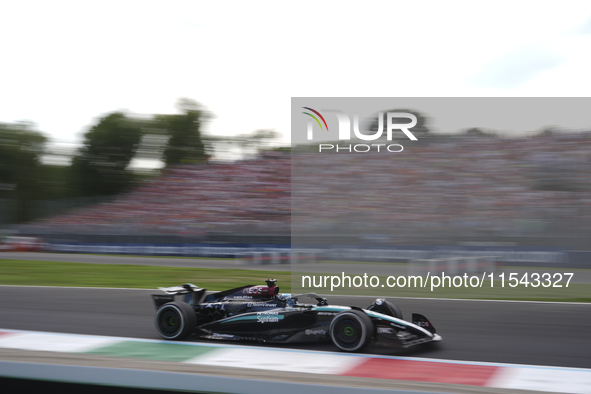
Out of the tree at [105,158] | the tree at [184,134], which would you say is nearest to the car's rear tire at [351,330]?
the tree at [184,134]

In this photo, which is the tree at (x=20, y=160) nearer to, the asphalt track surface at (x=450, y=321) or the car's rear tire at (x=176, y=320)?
the asphalt track surface at (x=450, y=321)

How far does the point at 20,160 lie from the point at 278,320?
30.1 meters

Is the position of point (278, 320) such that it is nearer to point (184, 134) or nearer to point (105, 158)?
point (184, 134)

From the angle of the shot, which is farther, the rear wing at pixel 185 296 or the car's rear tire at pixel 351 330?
the rear wing at pixel 185 296

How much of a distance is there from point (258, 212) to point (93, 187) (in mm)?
14689

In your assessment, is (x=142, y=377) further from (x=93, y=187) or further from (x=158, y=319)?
(x=93, y=187)

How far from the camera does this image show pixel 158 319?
16.1 feet

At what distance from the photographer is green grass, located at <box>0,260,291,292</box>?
10.3 m

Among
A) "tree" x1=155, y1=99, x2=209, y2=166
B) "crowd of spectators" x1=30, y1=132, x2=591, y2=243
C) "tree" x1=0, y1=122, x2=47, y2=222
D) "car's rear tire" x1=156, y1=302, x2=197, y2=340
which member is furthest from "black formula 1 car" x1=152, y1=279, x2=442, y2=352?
"tree" x1=0, y1=122, x2=47, y2=222

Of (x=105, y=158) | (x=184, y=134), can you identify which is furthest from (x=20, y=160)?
(x=184, y=134)

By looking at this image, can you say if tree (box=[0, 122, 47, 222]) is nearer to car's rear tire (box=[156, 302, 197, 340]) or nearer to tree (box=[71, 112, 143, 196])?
tree (box=[71, 112, 143, 196])

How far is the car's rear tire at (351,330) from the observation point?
13.9ft

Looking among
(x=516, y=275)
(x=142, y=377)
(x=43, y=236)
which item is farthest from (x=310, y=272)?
(x=43, y=236)

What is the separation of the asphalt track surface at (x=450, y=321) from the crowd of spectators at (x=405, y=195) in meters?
6.19
